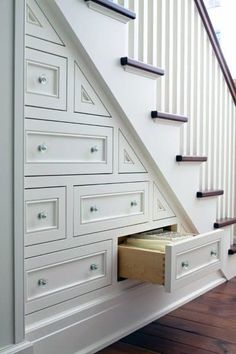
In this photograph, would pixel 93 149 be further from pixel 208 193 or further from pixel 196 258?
pixel 208 193

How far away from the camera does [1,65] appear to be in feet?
3.90

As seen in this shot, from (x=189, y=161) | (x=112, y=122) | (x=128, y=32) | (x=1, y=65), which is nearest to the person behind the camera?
(x=1, y=65)

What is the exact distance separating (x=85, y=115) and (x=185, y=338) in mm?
943

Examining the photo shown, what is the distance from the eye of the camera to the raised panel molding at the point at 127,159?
1.72 m

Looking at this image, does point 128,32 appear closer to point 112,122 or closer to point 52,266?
point 112,122

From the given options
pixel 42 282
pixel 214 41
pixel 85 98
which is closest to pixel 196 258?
pixel 42 282

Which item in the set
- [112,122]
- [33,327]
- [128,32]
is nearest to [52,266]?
[33,327]

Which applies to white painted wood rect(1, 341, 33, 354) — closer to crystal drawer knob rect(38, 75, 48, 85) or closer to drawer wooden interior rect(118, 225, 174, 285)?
drawer wooden interior rect(118, 225, 174, 285)

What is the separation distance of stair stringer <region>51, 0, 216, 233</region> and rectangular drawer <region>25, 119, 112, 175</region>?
161 millimetres

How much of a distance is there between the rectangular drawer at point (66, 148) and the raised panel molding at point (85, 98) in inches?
2.3

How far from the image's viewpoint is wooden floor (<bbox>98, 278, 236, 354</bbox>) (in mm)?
1623

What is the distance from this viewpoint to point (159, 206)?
1.97 metres

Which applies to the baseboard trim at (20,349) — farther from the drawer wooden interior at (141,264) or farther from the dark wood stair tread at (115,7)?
the dark wood stair tread at (115,7)

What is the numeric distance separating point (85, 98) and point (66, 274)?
2.00 ft
